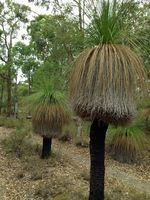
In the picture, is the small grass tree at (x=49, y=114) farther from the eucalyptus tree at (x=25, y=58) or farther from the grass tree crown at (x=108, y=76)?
the eucalyptus tree at (x=25, y=58)

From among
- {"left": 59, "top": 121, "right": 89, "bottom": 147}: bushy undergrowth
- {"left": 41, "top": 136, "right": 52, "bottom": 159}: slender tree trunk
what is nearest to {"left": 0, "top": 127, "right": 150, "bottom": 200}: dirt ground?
{"left": 41, "top": 136, "right": 52, "bottom": 159}: slender tree trunk

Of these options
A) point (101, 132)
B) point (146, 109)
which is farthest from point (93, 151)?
point (146, 109)

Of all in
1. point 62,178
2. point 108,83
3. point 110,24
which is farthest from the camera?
point 62,178

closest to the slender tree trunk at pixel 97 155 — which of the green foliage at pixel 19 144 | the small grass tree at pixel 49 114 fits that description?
the small grass tree at pixel 49 114

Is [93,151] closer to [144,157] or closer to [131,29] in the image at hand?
[131,29]

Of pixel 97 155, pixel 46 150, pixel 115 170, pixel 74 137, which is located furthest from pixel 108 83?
pixel 74 137

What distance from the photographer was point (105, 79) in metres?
7.30

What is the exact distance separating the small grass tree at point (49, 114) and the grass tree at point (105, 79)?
17.1ft

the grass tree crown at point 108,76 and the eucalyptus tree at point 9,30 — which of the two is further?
the eucalyptus tree at point 9,30

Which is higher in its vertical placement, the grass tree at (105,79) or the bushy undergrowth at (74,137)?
the grass tree at (105,79)

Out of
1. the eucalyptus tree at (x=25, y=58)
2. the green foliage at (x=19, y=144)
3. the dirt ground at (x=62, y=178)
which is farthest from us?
the eucalyptus tree at (x=25, y=58)

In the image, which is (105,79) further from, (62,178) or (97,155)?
(62,178)

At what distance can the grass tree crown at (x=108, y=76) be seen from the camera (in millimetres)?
7297

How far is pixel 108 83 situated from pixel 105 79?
0.29 feet
